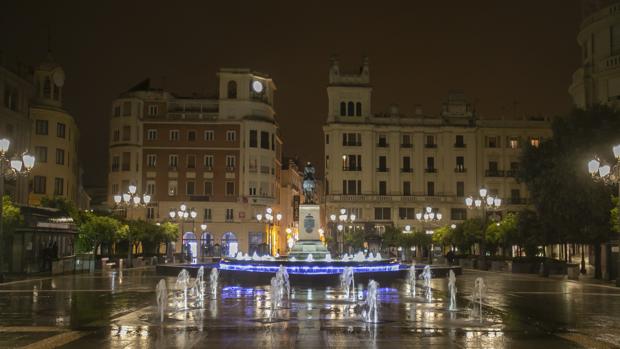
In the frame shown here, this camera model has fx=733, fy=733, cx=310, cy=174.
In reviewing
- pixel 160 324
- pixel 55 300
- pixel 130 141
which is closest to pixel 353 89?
pixel 130 141

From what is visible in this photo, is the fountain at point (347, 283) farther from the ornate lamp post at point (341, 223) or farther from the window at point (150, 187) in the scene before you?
the window at point (150, 187)

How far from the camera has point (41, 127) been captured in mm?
67938

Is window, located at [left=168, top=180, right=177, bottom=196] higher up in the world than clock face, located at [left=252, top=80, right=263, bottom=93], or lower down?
lower down

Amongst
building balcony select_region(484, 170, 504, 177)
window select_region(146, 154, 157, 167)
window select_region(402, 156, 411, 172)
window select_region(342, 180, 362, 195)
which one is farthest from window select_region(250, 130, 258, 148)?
building balcony select_region(484, 170, 504, 177)

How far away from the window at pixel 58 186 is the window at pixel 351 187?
39.0 meters

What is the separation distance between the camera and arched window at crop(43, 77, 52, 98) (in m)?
68.8

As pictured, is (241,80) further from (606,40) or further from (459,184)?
(606,40)

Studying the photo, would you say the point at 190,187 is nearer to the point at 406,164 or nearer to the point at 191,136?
the point at 191,136

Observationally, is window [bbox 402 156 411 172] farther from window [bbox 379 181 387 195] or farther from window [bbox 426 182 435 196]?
window [bbox 379 181 387 195]

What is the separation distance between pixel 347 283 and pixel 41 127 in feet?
157

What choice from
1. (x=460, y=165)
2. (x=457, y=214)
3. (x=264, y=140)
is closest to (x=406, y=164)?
(x=460, y=165)

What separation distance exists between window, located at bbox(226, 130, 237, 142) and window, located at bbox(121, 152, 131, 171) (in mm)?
12384

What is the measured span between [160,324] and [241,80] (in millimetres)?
76940

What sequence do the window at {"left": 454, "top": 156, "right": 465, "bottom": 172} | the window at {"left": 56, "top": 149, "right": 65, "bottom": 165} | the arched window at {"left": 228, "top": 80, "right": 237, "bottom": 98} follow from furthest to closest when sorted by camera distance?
the window at {"left": 454, "top": 156, "right": 465, "bottom": 172}
the arched window at {"left": 228, "top": 80, "right": 237, "bottom": 98}
the window at {"left": 56, "top": 149, "right": 65, "bottom": 165}
